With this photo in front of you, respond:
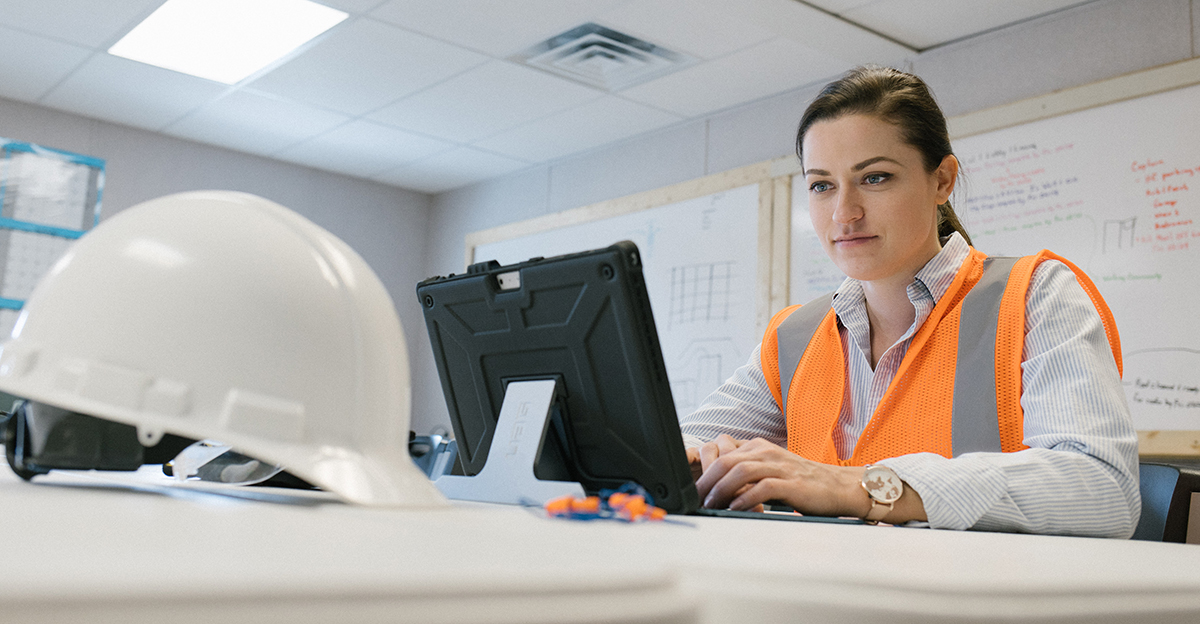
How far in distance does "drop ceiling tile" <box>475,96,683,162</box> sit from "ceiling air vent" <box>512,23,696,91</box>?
0.25 meters

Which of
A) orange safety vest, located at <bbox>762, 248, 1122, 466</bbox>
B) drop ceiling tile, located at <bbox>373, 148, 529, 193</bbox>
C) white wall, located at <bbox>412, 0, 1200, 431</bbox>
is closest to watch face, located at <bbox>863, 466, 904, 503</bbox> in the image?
orange safety vest, located at <bbox>762, 248, 1122, 466</bbox>

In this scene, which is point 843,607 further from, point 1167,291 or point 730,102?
point 730,102

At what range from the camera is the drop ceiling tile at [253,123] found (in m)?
4.26

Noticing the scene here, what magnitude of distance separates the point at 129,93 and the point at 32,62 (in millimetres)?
403

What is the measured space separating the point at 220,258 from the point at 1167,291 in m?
2.90

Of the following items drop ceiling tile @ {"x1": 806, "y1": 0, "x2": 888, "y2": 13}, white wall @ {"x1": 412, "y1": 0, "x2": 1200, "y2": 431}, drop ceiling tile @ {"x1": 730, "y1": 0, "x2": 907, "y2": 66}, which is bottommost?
white wall @ {"x1": 412, "y1": 0, "x2": 1200, "y2": 431}

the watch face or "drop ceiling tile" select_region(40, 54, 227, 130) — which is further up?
"drop ceiling tile" select_region(40, 54, 227, 130)

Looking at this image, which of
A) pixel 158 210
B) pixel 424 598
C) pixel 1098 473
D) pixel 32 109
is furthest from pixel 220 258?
pixel 32 109

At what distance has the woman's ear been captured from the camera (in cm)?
153

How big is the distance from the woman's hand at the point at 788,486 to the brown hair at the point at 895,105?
67 cm

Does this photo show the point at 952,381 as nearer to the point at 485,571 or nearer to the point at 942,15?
the point at 485,571

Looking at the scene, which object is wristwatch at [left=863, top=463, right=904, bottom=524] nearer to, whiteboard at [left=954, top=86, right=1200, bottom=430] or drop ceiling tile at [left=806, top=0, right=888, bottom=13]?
whiteboard at [left=954, top=86, right=1200, bottom=430]

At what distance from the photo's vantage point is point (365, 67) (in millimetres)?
3736

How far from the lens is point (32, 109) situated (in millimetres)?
4402
